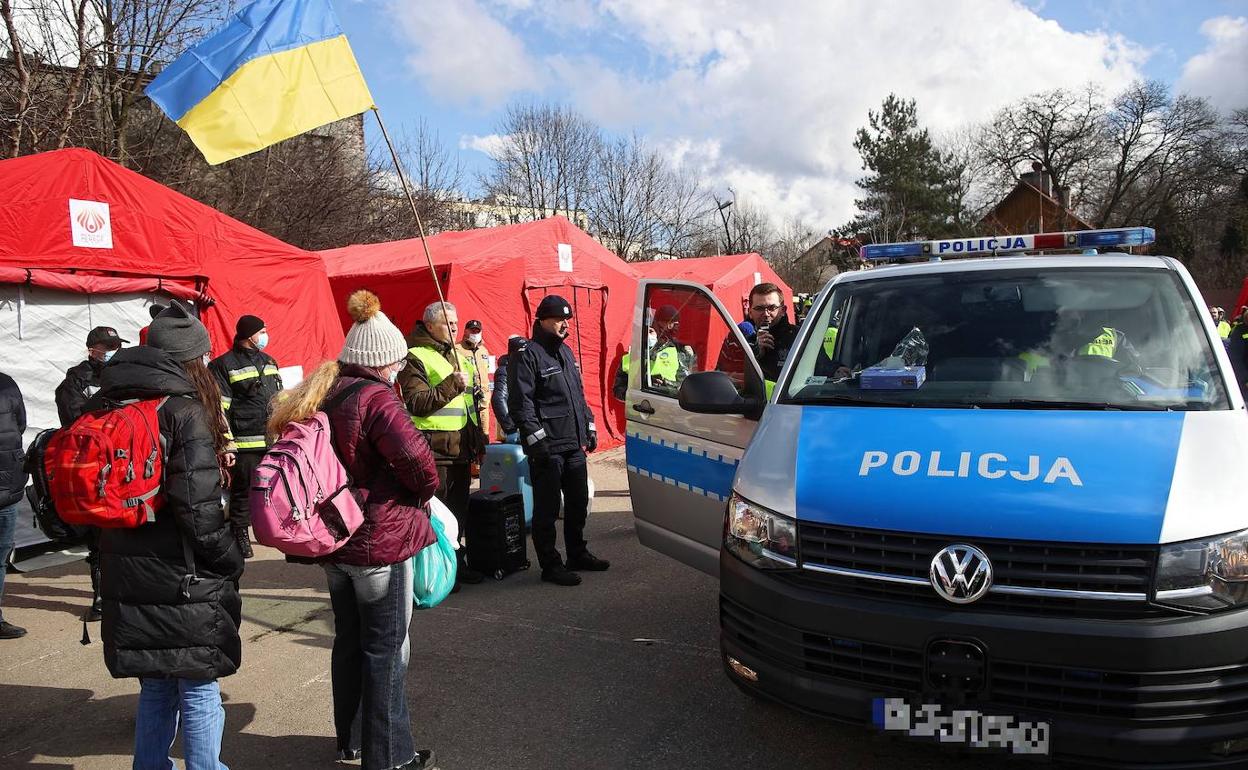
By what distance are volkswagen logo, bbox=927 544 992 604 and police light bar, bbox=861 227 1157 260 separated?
2.38m

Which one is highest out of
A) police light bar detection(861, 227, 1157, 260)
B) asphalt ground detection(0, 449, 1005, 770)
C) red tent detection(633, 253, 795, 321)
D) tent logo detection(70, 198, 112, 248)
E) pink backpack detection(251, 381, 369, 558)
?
red tent detection(633, 253, 795, 321)

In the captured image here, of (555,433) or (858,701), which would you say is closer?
(858,701)

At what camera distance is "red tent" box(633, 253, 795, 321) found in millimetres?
16234

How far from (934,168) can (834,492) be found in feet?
153

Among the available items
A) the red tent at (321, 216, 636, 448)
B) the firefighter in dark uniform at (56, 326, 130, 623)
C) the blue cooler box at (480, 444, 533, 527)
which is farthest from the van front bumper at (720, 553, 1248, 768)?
the red tent at (321, 216, 636, 448)

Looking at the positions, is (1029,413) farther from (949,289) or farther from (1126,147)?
(1126,147)

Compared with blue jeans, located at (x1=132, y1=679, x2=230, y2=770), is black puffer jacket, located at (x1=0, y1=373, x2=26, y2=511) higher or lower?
higher

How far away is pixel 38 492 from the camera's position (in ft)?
10.9

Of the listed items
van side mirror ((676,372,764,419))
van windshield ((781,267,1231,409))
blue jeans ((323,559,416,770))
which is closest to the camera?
blue jeans ((323,559,416,770))

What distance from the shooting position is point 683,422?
4.60 metres

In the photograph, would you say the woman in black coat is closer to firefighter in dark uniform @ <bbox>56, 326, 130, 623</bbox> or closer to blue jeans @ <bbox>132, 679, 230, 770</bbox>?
blue jeans @ <bbox>132, 679, 230, 770</bbox>

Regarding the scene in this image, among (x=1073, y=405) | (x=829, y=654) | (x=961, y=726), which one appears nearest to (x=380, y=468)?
(x=829, y=654)

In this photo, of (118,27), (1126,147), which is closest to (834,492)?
(118,27)

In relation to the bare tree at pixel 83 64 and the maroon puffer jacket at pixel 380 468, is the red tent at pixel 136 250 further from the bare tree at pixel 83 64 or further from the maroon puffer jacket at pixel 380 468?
the maroon puffer jacket at pixel 380 468
